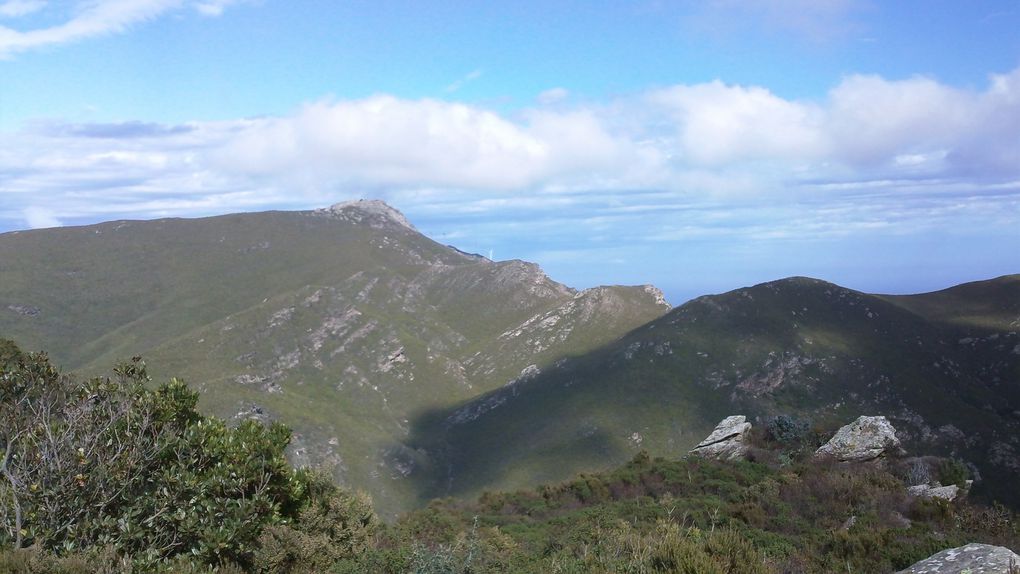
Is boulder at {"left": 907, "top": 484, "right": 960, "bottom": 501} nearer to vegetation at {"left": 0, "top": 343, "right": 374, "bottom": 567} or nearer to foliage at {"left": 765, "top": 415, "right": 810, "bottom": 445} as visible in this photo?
foliage at {"left": 765, "top": 415, "right": 810, "bottom": 445}

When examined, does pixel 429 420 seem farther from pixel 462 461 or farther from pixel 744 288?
pixel 744 288

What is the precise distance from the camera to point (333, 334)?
15062 centimetres

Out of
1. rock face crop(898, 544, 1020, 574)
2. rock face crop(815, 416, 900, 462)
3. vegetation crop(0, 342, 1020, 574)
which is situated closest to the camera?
rock face crop(898, 544, 1020, 574)

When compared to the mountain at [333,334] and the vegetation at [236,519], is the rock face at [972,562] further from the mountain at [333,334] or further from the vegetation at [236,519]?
the mountain at [333,334]

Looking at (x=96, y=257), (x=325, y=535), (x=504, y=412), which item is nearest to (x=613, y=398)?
(x=504, y=412)

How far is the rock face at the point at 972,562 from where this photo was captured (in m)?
10.4

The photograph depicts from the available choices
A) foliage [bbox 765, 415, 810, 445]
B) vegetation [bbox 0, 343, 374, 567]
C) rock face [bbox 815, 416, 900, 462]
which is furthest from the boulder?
vegetation [bbox 0, 343, 374, 567]

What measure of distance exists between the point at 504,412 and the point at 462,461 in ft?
48.0

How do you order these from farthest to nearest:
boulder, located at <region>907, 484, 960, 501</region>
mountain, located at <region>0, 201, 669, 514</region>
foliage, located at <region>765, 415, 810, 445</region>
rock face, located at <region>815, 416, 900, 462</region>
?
mountain, located at <region>0, 201, 669, 514</region> < foliage, located at <region>765, 415, 810, 445</region> < rock face, located at <region>815, 416, 900, 462</region> < boulder, located at <region>907, 484, 960, 501</region>

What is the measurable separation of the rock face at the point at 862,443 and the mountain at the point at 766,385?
48363 millimetres

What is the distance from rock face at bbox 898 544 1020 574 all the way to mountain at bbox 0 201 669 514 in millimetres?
85523

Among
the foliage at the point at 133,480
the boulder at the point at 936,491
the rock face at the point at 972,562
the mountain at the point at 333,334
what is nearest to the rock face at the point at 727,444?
the boulder at the point at 936,491

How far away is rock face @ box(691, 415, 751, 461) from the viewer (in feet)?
116

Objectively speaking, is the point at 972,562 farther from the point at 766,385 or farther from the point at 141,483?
the point at 766,385
